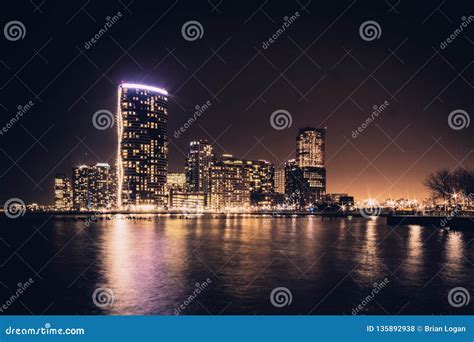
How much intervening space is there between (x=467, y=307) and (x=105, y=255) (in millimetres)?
32497

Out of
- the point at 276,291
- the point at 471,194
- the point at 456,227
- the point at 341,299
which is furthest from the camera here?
the point at 471,194

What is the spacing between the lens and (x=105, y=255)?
42.9 meters

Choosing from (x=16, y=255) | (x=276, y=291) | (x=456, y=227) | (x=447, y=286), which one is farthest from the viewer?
(x=456, y=227)

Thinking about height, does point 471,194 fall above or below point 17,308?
above

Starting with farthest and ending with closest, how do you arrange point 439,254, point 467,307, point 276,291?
point 439,254 < point 276,291 < point 467,307

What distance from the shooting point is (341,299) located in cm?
2323

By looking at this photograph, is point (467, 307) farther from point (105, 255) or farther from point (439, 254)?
point (105, 255)

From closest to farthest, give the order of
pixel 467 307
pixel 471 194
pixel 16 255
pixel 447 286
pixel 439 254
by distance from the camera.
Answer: pixel 467 307 < pixel 447 286 < pixel 439 254 < pixel 16 255 < pixel 471 194
